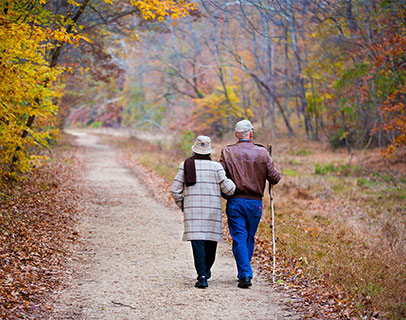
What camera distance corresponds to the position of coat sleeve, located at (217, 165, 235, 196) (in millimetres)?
5953

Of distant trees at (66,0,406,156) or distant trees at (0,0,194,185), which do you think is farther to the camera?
distant trees at (66,0,406,156)

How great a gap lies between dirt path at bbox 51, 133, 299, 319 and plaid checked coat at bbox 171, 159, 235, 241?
2.44 ft

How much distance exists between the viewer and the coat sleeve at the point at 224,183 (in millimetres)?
5953

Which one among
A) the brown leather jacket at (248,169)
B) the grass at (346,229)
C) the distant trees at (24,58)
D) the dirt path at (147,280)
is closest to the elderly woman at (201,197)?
the brown leather jacket at (248,169)

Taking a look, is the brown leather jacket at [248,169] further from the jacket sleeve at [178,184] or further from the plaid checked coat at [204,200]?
the jacket sleeve at [178,184]

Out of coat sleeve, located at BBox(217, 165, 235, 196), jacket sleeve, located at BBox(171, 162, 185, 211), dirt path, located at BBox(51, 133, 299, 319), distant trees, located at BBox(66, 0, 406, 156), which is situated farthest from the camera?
distant trees, located at BBox(66, 0, 406, 156)

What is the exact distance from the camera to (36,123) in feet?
42.7

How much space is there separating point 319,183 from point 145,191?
21.9ft

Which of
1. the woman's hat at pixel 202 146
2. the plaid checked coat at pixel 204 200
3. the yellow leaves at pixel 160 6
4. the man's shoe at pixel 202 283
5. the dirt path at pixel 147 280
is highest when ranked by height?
the yellow leaves at pixel 160 6

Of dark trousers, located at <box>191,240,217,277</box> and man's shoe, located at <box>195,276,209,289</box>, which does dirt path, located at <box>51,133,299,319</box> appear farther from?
dark trousers, located at <box>191,240,217,277</box>

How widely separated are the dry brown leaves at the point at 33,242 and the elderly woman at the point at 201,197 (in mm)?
1870

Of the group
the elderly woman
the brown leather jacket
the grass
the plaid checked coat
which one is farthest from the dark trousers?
the grass

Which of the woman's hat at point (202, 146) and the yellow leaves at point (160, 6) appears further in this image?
the yellow leaves at point (160, 6)

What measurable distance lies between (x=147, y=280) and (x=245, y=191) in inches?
73.0
